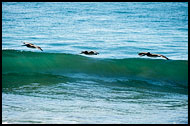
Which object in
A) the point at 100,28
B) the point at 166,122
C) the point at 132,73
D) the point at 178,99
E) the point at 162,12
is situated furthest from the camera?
the point at 162,12

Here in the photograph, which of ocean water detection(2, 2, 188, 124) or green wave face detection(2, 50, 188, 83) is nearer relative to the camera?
ocean water detection(2, 2, 188, 124)

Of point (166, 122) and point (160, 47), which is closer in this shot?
point (166, 122)

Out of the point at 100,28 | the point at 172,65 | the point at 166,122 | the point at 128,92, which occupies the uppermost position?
the point at 100,28

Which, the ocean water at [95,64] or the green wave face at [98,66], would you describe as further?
the green wave face at [98,66]

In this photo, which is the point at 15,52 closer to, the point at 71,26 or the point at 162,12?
the point at 71,26

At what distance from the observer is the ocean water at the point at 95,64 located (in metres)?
7.09

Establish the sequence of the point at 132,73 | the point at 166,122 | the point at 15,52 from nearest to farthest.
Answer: the point at 166,122, the point at 132,73, the point at 15,52

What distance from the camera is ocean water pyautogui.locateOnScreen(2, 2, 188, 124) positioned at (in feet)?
23.3

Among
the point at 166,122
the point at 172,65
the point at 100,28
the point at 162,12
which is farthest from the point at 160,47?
the point at 166,122

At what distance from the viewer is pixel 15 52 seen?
36.0ft

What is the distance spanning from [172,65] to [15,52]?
11.6 ft

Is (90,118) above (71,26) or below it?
below

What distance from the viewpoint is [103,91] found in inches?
336

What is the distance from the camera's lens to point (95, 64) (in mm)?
10250
